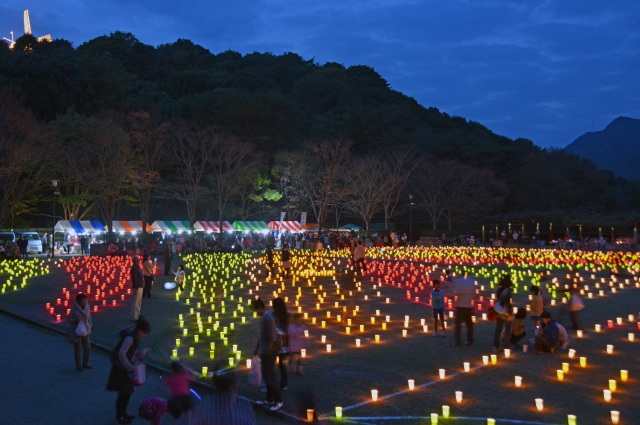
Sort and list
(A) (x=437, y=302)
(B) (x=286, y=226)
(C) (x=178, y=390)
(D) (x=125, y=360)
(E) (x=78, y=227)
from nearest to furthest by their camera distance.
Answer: (C) (x=178, y=390), (D) (x=125, y=360), (A) (x=437, y=302), (E) (x=78, y=227), (B) (x=286, y=226)

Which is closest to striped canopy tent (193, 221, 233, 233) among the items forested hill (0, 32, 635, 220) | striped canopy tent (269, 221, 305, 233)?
striped canopy tent (269, 221, 305, 233)

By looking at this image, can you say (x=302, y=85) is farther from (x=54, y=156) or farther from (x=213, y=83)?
(x=54, y=156)

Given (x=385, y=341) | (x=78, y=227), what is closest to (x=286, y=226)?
(x=78, y=227)

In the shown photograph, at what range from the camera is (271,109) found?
2854 inches

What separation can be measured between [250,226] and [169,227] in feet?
27.0

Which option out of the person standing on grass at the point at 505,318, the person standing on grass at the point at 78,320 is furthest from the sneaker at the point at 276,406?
the person standing on grass at the point at 505,318

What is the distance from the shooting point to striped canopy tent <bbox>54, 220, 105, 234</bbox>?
50.5m

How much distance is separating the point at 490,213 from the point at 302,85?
129 ft

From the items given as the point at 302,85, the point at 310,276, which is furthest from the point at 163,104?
the point at 310,276

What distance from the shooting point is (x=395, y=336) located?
45.2 ft

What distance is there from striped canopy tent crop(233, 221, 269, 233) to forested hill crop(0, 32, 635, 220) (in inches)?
413

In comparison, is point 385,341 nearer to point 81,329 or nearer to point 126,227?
point 81,329

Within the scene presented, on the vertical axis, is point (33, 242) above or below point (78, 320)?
above

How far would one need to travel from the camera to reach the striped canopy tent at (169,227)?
57.8 m
